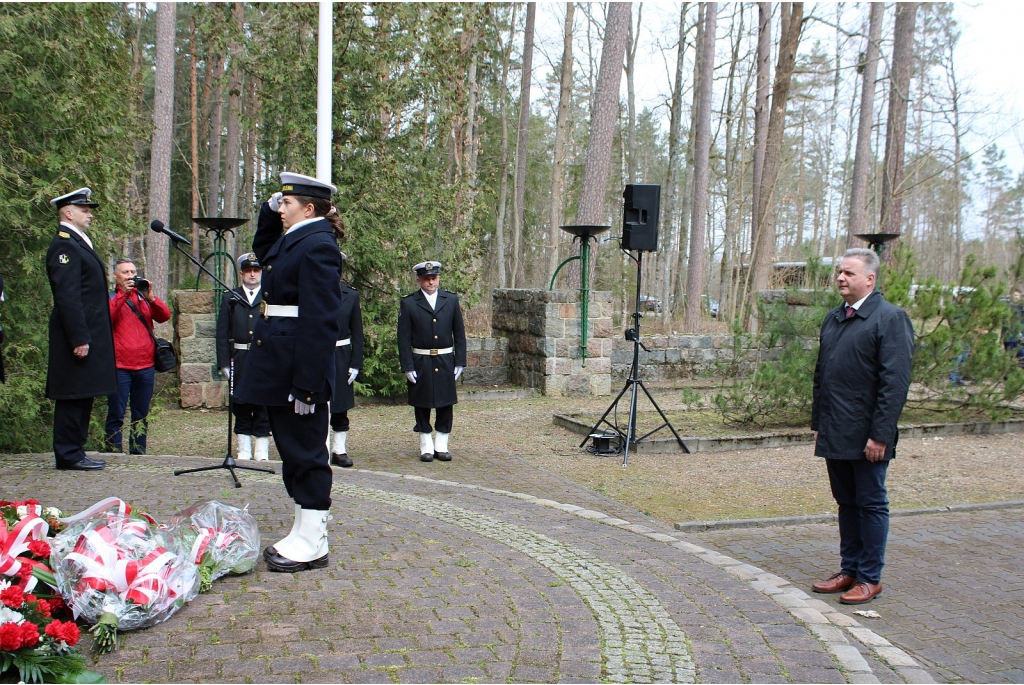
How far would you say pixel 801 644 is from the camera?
399 centimetres

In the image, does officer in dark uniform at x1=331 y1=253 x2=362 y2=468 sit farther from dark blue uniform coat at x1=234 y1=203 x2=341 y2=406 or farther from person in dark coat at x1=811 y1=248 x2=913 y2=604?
person in dark coat at x1=811 y1=248 x2=913 y2=604

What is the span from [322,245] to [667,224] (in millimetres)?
35223

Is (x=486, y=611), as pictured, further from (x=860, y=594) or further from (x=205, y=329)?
(x=205, y=329)

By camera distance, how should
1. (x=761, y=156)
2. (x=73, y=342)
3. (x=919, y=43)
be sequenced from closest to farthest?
(x=73, y=342), (x=761, y=156), (x=919, y=43)

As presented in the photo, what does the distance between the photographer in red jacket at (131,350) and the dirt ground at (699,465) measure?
2.56 ft

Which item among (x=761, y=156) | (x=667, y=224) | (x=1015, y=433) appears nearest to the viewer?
(x=1015, y=433)

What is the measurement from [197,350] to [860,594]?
33.0 ft

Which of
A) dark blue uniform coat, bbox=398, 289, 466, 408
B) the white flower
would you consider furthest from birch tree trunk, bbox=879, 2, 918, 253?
the white flower

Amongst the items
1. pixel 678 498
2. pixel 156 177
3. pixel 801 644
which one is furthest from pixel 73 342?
pixel 156 177

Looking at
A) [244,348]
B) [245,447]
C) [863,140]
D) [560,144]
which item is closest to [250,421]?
[245,447]

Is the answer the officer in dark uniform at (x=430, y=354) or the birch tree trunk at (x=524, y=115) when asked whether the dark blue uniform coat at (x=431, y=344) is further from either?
the birch tree trunk at (x=524, y=115)

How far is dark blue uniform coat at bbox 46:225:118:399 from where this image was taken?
260 inches

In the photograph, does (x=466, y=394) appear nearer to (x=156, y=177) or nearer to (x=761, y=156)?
(x=156, y=177)

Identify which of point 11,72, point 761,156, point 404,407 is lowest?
point 404,407
